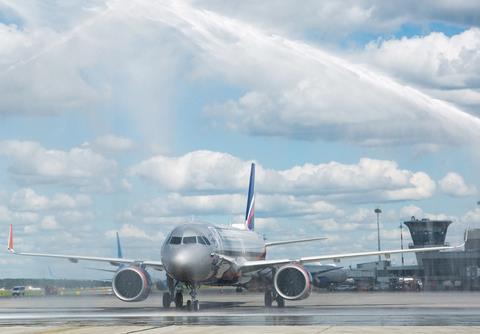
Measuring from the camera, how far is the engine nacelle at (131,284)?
57875mm

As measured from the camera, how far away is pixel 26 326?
38656 mm

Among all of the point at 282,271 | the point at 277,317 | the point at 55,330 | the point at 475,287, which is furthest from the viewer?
the point at 475,287

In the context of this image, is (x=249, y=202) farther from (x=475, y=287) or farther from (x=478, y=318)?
(x=478, y=318)

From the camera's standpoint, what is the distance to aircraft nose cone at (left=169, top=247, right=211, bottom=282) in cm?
5319

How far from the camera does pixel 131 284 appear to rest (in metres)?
58.2

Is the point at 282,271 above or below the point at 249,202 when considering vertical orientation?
below

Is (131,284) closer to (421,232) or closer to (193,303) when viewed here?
(193,303)

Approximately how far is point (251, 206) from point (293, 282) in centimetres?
2542

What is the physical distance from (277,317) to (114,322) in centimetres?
809

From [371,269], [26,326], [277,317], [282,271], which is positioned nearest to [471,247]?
[371,269]

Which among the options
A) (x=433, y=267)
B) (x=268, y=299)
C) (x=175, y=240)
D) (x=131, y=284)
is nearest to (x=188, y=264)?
(x=175, y=240)

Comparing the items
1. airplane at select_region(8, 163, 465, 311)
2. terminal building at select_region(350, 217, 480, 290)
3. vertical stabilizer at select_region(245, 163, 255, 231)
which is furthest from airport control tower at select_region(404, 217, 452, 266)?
airplane at select_region(8, 163, 465, 311)

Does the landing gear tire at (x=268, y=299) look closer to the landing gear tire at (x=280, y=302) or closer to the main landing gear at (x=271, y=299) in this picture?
the main landing gear at (x=271, y=299)

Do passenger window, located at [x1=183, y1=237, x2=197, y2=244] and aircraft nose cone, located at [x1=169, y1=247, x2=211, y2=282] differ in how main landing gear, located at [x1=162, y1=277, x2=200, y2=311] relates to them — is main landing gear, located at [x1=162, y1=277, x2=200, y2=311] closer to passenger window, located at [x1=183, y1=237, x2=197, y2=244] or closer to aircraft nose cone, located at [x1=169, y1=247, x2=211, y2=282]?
aircraft nose cone, located at [x1=169, y1=247, x2=211, y2=282]
